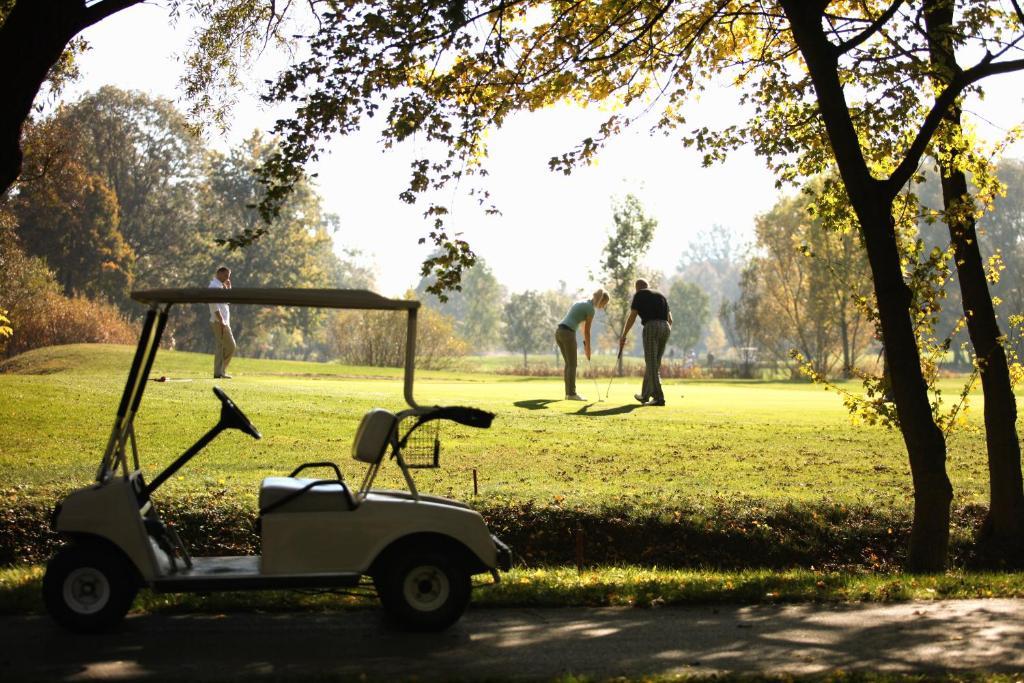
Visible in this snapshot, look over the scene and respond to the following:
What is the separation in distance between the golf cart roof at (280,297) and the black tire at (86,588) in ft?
5.02

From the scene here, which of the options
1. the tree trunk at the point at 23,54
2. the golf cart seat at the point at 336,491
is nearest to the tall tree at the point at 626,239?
the tree trunk at the point at 23,54

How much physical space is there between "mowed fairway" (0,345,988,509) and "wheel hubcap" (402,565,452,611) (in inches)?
220

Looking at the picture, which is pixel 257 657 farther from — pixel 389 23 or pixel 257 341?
pixel 257 341

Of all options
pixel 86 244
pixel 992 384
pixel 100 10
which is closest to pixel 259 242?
pixel 86 244

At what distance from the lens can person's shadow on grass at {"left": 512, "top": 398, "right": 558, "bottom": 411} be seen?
20.9 meters

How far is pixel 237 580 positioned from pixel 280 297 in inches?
65.4

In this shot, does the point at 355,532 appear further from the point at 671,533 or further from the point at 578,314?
the point at 578,314

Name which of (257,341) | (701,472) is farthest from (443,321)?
(701,472)

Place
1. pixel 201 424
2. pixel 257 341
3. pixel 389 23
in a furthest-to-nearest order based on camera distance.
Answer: pixel 257 341 → pixel 201 424 → pixel 389 23

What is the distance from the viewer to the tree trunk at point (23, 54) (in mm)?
9141

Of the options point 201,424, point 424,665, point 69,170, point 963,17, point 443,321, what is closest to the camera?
point 424,665

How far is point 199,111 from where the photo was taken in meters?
13.7

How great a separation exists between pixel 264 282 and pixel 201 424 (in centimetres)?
5590

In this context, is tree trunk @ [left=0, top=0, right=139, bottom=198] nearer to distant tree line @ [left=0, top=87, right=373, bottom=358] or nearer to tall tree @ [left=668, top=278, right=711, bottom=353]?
distant tree line @ [left=0, top=87, right=373, bottom=358]
